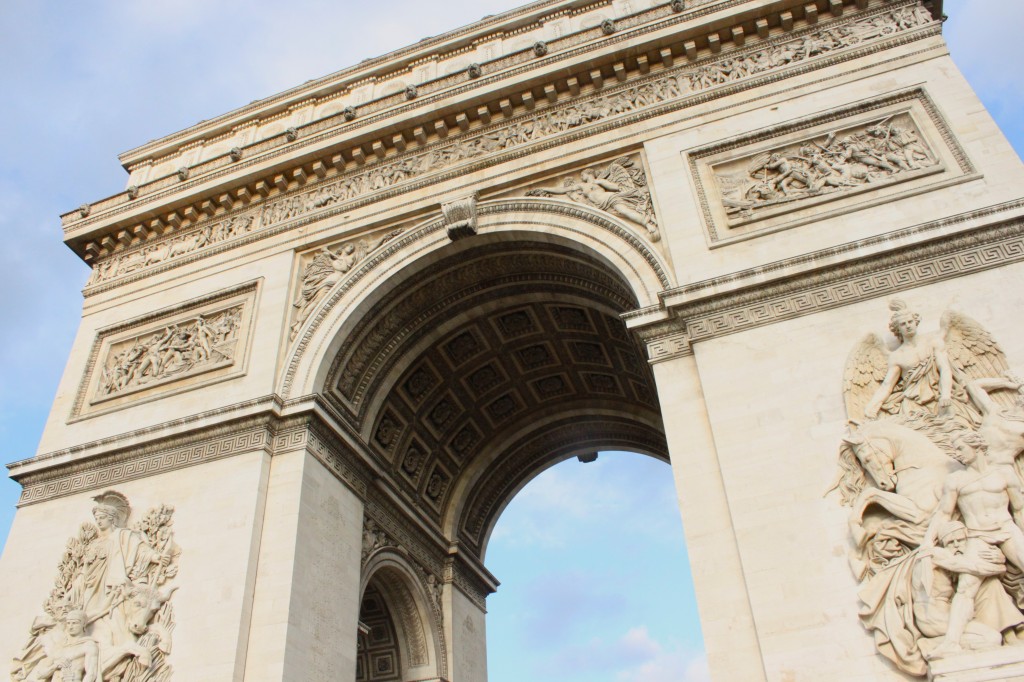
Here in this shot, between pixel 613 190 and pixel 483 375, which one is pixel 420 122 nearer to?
pixel 613 190

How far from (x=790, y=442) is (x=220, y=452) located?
25.2 ft

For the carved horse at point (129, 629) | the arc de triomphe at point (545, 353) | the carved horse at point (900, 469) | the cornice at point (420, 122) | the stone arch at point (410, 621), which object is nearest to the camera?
the carved horse at point (900, 469)

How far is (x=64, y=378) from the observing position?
1388 cm

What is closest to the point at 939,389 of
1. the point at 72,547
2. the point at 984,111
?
the point at 984,111

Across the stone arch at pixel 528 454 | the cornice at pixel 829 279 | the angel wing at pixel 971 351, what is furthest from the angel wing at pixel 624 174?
the stone arch at pixel 528 454

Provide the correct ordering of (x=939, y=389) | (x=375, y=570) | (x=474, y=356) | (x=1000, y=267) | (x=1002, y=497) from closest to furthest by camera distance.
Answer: (x=1002, y=497) → (x=939, y=389) → (x=1000, y=267) → (x=375, y=570) → (x=474, y=356)

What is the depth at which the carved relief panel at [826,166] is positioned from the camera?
1023 cm

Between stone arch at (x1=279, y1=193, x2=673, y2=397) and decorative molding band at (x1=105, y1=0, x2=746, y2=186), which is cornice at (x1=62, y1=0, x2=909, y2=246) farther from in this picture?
stone arch at (x1=279, y1=193, x2=673, y2=397)

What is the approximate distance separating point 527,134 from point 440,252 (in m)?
2.44

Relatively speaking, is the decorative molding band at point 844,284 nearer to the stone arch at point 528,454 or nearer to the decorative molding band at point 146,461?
the decorative molding band at point 146,461

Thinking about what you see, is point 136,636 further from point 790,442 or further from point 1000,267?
point 1000,267

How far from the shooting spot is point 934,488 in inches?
304

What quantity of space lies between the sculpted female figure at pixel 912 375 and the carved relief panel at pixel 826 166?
6.94 ft

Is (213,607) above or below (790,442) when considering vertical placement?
below
